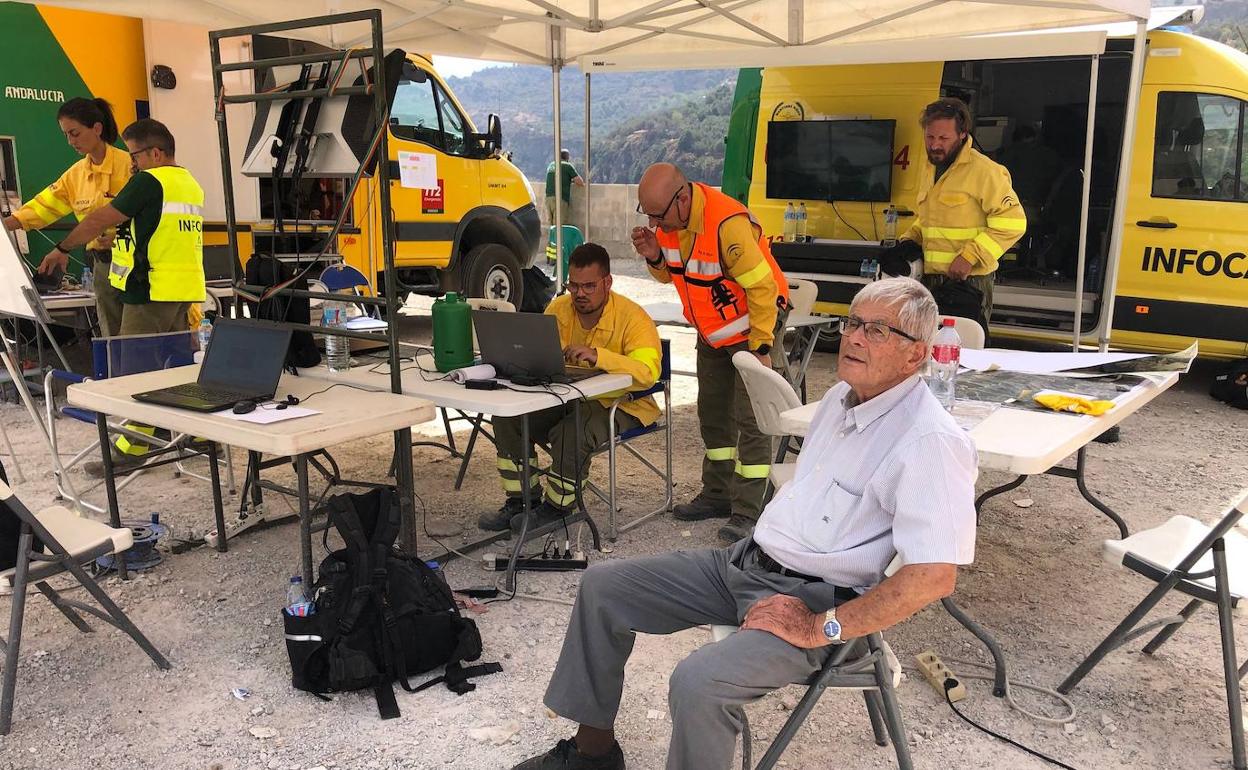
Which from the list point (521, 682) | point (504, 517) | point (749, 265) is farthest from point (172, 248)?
point (521, 682)

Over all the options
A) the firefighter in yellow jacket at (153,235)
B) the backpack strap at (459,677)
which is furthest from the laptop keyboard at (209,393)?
the firefighter in yellow jacket at (153,235)

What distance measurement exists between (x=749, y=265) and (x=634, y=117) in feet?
102

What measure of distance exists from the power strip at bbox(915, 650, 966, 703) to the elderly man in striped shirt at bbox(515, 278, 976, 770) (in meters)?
0.85

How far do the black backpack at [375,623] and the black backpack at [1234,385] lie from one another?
215 inches

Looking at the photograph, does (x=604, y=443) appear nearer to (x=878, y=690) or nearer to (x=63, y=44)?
(x=878, y=690)

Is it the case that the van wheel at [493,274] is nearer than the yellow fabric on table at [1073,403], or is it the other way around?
the yellow fabric on table at [1073,403]

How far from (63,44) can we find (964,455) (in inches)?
250

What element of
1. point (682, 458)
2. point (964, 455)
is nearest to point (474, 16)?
point (682, 458)

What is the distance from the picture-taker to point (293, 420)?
8.75ft

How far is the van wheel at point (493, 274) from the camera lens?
8.22 meters

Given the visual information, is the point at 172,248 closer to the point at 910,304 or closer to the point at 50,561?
the point at 50,561

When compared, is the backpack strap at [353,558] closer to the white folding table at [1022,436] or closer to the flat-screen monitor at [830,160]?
the white folding table at [1022,436]

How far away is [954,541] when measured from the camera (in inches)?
70.2

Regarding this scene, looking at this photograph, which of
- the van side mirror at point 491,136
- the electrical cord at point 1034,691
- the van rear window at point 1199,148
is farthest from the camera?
the van side mirror at point 491,136
